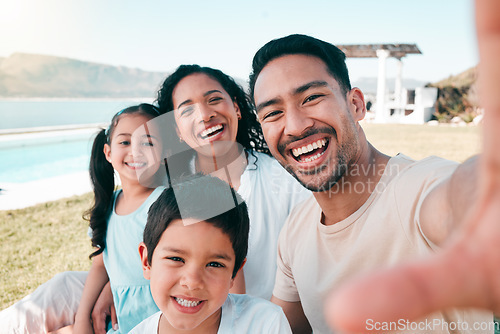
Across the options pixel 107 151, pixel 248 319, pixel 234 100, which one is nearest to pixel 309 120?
pixel 248 319

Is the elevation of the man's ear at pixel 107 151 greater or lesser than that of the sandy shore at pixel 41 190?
greater

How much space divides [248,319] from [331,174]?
0.65 meters

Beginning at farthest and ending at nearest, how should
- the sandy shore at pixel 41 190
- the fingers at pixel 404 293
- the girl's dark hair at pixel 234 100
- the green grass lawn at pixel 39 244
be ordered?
the sandy shore at pixel 41 190, the green grass lawn at pixel 39 244, the girl's dark hair at pixel 234 100, the fingers at pixel 404 293

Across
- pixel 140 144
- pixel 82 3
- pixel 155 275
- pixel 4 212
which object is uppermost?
pixel 82 3

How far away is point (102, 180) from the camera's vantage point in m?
2.46

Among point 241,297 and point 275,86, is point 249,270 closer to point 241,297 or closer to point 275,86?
point 241,297

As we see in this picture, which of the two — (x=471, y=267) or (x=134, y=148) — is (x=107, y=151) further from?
(x=471, y=267)

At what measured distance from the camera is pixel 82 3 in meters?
37.8

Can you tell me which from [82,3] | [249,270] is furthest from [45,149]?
[82,3]

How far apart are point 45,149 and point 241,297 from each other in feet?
35.6

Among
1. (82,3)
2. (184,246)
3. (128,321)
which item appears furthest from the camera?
(82,3)

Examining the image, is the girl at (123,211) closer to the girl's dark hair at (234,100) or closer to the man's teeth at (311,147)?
the girl's dark hair at (234,100)

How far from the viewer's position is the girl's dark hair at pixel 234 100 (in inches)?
92.7

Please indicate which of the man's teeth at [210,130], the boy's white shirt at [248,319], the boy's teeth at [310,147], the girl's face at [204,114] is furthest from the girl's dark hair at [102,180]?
the boy's teeth at [310,147]
